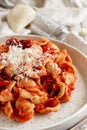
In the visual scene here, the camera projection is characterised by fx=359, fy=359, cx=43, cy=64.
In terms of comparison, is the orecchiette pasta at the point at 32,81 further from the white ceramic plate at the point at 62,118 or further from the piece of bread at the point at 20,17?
the piece of bread at the point at 20,17

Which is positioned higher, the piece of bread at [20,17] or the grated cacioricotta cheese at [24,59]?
the grated cacioricotta cheese at [24,59]

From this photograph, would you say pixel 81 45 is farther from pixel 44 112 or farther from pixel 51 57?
pixel 44 112

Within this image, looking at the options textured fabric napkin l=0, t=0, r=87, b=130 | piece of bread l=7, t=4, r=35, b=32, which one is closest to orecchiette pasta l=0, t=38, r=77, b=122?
textured fabric napkin l=0, t=0, r=87, b=130

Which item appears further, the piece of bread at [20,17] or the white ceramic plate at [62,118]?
the piece of bread at [20,17]

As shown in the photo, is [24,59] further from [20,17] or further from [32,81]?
[20,17]

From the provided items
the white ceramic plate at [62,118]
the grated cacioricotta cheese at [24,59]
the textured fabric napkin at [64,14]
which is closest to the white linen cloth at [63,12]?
the textured fabric napkin at [64,14]

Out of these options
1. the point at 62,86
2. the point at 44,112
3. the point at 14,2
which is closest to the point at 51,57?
the point at 62,86

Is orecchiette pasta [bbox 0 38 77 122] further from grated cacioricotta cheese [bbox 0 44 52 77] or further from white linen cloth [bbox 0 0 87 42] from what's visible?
white linen cloth [bbox 0 0 87 42]
